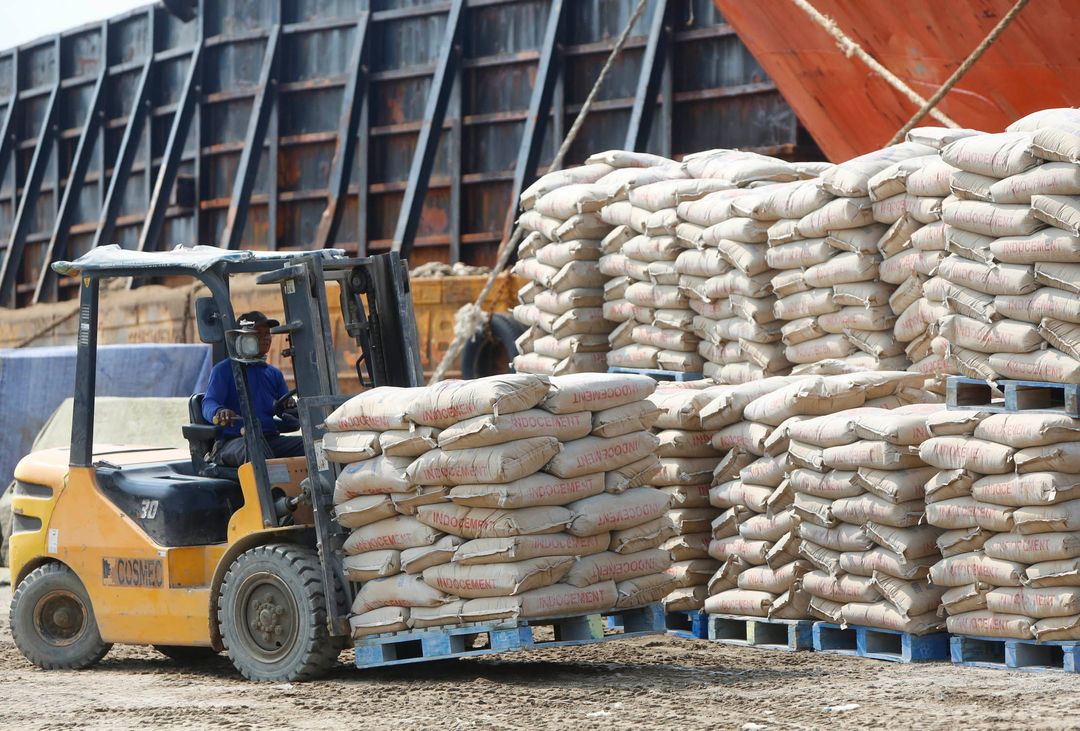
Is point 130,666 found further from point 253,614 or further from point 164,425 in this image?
point 164,425

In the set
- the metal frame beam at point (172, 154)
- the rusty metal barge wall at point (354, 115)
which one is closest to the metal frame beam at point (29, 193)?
the rusty metal barge wall at point (354, 115)

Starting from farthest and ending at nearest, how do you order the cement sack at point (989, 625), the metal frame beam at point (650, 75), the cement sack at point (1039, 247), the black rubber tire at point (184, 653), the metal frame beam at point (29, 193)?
the metal frame beam at point (29, 193), the metal frame beam at point (650, 75), the black rubber tire at point (184, 653), the cement sack at point (989, 625), the cement sack at point (1039, 247)

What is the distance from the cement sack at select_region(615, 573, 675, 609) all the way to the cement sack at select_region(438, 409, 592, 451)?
69 centimetres

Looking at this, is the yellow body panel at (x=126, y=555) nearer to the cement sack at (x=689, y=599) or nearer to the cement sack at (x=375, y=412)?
the cement sack at (x=375, y=412)

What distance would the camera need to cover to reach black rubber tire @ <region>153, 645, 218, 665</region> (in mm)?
7277

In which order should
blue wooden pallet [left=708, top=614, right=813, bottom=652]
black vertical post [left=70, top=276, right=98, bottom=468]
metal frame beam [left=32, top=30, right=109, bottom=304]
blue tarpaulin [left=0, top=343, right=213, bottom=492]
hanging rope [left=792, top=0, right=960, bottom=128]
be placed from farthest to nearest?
metal frame beam [left=32, top=30, right=109, bottom=304]
blue tarpaulin [left=0, top=343, right=213, bottom=492]
hanging rope [left=792, top=0, right=960, bottom=128]
black vertical post [left=70, top=276, right=98, bottom=468]
blue wooden pallet [left=708, top=614, right=813, bottom=652]

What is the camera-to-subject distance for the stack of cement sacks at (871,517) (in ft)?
20.7

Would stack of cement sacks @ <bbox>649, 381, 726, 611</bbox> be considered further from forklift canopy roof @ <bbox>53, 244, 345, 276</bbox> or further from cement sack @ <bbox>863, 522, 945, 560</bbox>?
forklift canopy roof @ <bbox>53, 244, 345, 276</bbox>

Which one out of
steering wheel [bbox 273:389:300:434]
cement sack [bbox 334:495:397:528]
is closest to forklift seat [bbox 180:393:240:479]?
steering wheel [bbox 273:389:300:434]

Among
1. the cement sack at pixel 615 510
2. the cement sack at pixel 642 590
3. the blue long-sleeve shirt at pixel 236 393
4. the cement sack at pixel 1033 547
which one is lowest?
the cement sack at pixel 642 590

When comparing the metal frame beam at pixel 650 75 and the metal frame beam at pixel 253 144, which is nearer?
the metal frame beam at pixel 650 75

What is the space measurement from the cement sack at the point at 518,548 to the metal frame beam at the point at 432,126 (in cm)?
973

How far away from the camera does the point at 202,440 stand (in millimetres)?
6785

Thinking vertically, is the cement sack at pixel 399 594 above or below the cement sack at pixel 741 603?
above
